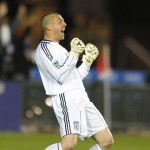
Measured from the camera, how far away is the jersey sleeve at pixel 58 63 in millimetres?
10734

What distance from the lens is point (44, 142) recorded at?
16.7 metres

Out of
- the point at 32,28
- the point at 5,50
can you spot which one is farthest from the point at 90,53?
the point at 32,28

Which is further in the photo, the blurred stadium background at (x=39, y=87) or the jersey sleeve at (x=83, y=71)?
the blurred stadium background at (x=39, y=87)

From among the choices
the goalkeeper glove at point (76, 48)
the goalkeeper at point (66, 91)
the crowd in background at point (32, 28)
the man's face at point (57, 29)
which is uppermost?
the man's face at point (57, 29)

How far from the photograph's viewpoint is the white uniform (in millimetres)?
10766

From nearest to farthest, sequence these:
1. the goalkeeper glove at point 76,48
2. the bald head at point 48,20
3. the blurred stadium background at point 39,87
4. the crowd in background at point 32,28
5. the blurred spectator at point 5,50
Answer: the goalkeeper glove at point 76,48
the bald head at point 48,20
the blurred stadium background at point 39,87
the blurred spectator at point 5,50
the crowd in background at point 32,28

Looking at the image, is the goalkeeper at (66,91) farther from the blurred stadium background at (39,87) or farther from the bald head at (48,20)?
the blurred stadium background at (39,87)

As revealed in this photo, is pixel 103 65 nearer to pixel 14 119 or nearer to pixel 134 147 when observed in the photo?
pixel 14 119

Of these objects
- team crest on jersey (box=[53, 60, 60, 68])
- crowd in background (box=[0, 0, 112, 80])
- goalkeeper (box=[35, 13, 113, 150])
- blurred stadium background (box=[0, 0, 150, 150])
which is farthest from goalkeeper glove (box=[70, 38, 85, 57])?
crowd in background (box=[0, 0, 112, 80])

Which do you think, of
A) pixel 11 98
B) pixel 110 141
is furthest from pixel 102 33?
pixel 110 141

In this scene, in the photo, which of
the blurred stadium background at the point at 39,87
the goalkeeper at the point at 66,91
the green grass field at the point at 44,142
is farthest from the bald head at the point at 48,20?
the blurred stadium background at the point at 39,87

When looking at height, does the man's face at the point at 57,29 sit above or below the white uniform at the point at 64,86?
above

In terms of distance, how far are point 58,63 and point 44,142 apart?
6.15 m

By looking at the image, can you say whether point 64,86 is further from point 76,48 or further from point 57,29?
point 57,29
